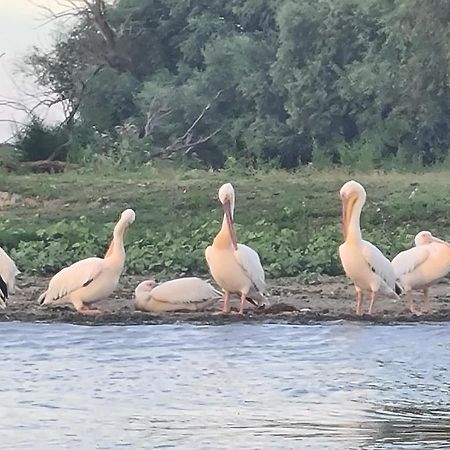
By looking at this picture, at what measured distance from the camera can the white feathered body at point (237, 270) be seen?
33.8 feet

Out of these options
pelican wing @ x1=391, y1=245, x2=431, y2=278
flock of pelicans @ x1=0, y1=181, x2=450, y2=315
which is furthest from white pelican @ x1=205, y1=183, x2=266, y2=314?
pelican wing @ x1=391, y1=245, x2=431, y2=278

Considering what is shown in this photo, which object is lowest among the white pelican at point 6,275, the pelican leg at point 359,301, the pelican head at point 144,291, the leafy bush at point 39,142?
the pelican leg at point 359,301

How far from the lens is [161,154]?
89.2 feet

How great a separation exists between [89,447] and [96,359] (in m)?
2.50

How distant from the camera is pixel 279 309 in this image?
1056 cm

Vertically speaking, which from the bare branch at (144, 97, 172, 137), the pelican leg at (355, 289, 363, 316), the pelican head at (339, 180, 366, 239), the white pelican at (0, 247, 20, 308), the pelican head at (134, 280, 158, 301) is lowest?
the pelican leg at (355, 289, 363, 316)

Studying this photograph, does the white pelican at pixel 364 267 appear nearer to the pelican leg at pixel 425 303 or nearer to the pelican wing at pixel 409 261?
the pelican wing at pixel 409 261

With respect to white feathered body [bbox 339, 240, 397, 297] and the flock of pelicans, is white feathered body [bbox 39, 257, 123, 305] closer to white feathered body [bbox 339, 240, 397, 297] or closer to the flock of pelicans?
the flock of pelicans

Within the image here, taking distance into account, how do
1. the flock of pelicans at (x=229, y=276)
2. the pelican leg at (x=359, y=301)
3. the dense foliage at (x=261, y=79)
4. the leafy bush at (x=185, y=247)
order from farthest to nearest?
the dense foliage at (x=261, y=79) < the leafy bush at (x=185, y=247) < the pelican leg at (x=359, y=301) < the flock of pelicans at (x=229, y=276)

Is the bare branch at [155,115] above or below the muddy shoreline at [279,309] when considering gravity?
above

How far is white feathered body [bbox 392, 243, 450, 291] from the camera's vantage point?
10.6 m

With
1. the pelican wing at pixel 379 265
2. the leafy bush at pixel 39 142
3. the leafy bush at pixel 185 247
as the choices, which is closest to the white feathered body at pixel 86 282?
the pelican wing at pixel 379 265

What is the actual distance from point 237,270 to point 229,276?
3.0 inches

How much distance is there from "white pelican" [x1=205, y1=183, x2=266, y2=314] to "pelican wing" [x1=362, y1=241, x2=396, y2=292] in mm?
782
